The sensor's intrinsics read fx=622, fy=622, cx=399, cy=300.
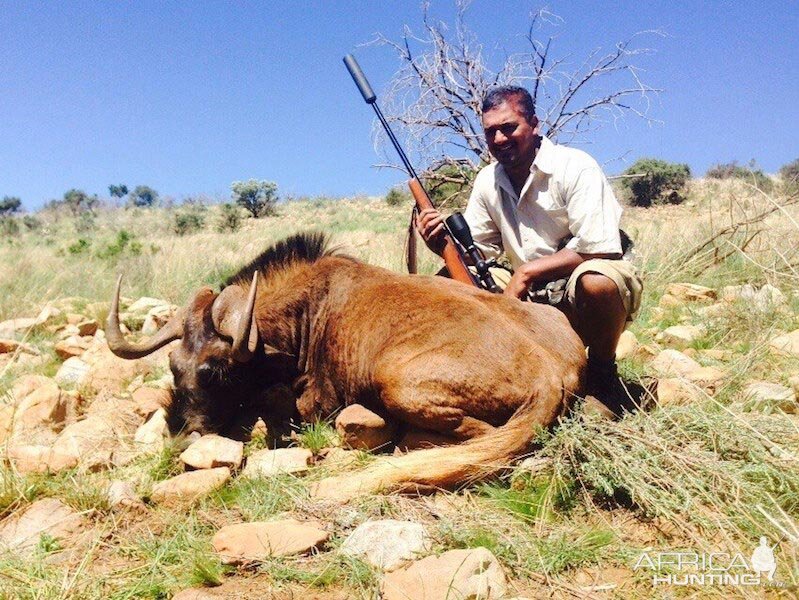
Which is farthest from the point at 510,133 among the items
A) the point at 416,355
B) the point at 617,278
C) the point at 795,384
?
the point at 795,384

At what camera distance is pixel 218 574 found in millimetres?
2498

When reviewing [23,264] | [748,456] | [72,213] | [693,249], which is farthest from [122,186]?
[748,456]

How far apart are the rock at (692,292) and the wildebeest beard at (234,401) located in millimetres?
4745

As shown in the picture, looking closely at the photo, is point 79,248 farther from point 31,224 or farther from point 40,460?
point 31,224

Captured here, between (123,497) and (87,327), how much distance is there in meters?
4.55

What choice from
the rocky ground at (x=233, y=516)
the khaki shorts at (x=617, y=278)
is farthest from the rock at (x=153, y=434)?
the khaki shorts at (x=617, y=278)

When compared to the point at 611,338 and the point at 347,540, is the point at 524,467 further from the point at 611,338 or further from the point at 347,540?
the point at 611,338

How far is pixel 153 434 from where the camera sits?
4117mm

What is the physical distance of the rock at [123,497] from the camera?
10.2ft

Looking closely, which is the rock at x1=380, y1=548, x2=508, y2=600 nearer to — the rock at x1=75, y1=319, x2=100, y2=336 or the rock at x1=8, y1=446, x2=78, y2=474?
the rock at x1=8, y1=446, x2=78, y2=474

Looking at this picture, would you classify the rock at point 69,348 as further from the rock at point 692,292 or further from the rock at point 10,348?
the rock at point 692,292

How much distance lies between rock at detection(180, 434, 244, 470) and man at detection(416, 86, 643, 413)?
2189 mm

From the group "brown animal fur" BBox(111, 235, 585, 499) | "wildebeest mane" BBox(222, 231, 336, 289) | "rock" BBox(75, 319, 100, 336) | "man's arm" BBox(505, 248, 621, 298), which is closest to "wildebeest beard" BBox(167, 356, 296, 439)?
"brown animal fur" BBox(111, 235, 585, 499)

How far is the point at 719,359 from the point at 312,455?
3.49 meters
